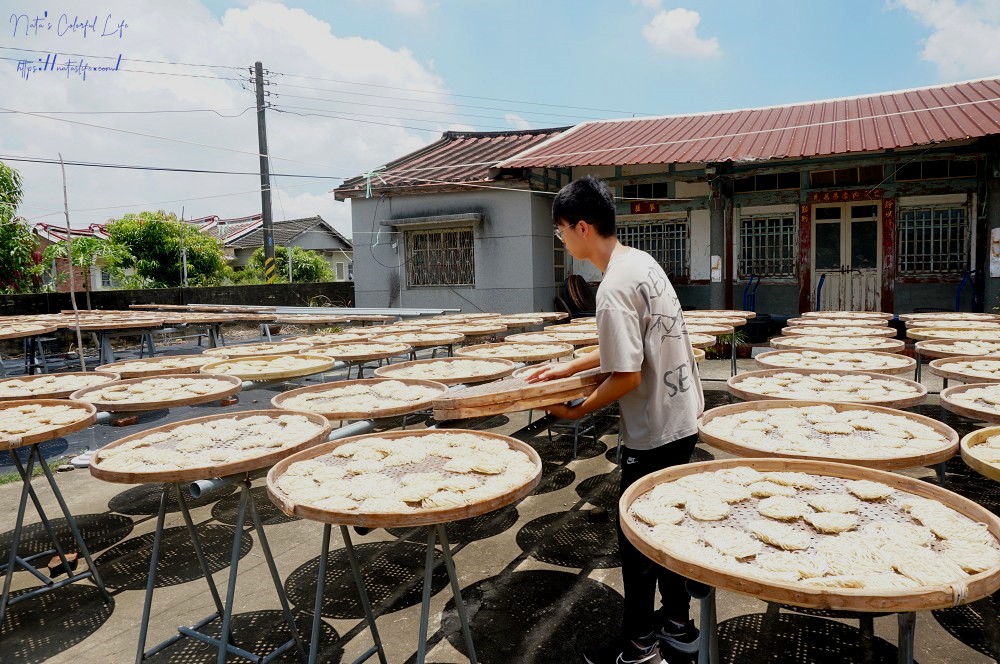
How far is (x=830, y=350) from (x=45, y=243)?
3105 centimetres

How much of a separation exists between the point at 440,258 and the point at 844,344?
9.08 meters

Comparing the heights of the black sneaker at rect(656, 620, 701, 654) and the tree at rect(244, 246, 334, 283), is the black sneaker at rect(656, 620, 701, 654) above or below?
below

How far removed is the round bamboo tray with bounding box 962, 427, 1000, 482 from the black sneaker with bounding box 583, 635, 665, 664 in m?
1.34

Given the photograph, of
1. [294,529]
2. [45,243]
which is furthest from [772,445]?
[45,243]

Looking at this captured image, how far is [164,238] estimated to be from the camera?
21.0 meters

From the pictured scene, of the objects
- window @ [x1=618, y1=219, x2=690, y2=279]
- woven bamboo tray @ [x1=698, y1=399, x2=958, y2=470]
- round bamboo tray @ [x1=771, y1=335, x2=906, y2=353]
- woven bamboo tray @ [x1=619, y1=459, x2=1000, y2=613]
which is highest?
window @ [x1=618, y1=219, x2=690, y2=279]

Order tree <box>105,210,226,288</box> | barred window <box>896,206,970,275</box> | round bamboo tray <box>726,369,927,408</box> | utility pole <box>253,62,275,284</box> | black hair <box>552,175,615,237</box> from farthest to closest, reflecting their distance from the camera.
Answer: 1. tree <box>105,210,226,288</box>
2. utility pole <box>253,62,275,284</box>
3. barred window <box>896,206,970,275</box>
4. round bamboo tray <box>726,369,927,408</box>
5. black hair <box>552,175,615,237</box>

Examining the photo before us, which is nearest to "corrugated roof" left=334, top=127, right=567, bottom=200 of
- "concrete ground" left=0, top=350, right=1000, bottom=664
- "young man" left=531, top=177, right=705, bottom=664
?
"concrete ground" left=0, top=350, right=1000, bottom=664

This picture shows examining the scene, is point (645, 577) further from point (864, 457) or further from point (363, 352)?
point (363, 352)

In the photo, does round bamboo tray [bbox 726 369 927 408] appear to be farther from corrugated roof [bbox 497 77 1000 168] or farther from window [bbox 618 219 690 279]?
window [bbox 618 219 690 279]

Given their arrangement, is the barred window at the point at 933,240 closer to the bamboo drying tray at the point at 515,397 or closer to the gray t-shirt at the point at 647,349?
the gray t-shirt at the point at 647,349

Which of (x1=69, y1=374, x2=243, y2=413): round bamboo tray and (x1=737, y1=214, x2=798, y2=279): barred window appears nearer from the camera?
(x1=69, y1=374, x2=243, y2=413): round bamboo tray

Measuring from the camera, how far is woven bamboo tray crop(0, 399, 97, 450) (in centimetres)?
284

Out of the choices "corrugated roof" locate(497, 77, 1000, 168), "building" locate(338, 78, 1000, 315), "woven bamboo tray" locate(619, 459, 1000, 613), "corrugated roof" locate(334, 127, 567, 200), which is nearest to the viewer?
"woven bamboo tray" locate(619, 459, 1000, 613)
